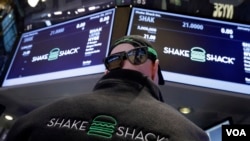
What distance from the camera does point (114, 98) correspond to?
44.6 inches

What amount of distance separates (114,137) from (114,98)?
0.50 ft

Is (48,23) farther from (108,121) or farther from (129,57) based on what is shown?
(108,121)

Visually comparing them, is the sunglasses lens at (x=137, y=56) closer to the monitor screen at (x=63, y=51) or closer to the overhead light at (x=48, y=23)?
the monitor screen at (x=63, y=51)

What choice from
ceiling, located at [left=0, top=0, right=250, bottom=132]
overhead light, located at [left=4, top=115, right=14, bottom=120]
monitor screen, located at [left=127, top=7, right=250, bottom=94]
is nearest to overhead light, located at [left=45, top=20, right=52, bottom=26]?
ceiling, located at [left=0, top=0, right=250, bottom=132]

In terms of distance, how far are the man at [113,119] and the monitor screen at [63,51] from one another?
51.2 inches

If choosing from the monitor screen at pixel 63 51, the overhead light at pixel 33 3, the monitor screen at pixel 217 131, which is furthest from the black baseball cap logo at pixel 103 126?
the overhead light at pixel 33 3

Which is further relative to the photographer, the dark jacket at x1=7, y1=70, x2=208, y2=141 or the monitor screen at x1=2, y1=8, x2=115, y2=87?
the monitor screen at x1=2, y1=8, x2=115, y2=87

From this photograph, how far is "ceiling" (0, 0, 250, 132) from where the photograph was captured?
251 cm

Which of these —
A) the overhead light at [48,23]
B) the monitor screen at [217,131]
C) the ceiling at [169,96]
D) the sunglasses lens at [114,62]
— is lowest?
the monitor screen at [217,131]

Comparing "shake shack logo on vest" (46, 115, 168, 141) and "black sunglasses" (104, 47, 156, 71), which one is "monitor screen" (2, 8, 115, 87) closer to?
"black sunglasses" (104, 47, 156, 71)

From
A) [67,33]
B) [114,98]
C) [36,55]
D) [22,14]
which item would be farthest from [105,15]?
[114,98]

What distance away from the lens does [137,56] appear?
133 cm

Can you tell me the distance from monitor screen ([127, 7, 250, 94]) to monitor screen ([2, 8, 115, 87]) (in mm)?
245

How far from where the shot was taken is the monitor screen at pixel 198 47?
2477 mm
